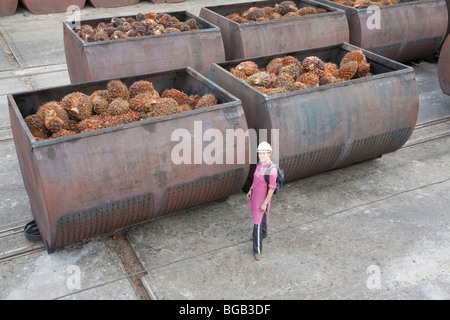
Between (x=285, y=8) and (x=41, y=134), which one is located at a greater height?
(x=285, y=8)

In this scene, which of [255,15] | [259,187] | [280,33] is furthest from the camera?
[255,15]

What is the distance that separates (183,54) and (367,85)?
10.1ft

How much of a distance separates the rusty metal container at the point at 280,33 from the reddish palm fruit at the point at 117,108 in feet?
10.4

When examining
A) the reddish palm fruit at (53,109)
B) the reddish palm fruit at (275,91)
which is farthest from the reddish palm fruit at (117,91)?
the reddish palm fruit at (275,91)

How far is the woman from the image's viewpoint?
448 cm

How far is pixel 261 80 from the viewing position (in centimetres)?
602

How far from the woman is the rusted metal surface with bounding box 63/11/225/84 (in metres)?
3.51

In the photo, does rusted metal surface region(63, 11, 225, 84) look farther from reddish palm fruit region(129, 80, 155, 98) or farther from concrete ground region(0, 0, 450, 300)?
concrete ground region(0, 0, 450, 300)

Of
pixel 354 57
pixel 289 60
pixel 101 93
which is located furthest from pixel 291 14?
pixel 101 93

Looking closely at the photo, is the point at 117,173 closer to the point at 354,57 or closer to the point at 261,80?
the point at 261,80

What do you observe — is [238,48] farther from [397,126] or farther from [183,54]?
[397,126]

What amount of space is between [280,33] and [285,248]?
443 cm

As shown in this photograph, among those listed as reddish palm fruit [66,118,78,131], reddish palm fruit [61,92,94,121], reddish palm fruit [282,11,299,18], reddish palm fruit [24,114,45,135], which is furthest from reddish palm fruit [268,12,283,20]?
reddish palm fruit [24,114,45,135]

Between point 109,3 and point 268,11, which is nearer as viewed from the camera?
point 268,11
